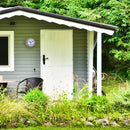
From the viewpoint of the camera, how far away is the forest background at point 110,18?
1170 centimetres

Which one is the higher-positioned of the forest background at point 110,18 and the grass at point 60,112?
the forest background at point 110,18

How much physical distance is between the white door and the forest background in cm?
390

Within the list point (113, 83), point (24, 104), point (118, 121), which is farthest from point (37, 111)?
point (113, 83)

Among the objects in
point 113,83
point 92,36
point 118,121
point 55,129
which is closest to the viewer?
point 55,129

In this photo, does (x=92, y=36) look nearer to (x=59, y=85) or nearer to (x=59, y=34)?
(x=59, y=34)

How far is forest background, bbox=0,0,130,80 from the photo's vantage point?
11.7 meters

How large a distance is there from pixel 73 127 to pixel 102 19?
776 centimetres

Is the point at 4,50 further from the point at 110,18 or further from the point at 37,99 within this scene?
the point at 110,18

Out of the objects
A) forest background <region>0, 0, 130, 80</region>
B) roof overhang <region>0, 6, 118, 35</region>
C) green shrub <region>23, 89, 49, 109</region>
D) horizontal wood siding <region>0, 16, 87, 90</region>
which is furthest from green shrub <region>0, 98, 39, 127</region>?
forest background <region>0, 0, 130, 80</region>

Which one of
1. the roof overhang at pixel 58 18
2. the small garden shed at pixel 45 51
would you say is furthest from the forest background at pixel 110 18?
the roof overhang at pixel 58 18

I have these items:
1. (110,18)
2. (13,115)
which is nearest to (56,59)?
(13,115)

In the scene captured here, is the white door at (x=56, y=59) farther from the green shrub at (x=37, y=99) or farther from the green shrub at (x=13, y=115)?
the green shrub at (x=13, y=115)

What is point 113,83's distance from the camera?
11.9 metres

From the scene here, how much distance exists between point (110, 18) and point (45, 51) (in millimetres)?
4954
